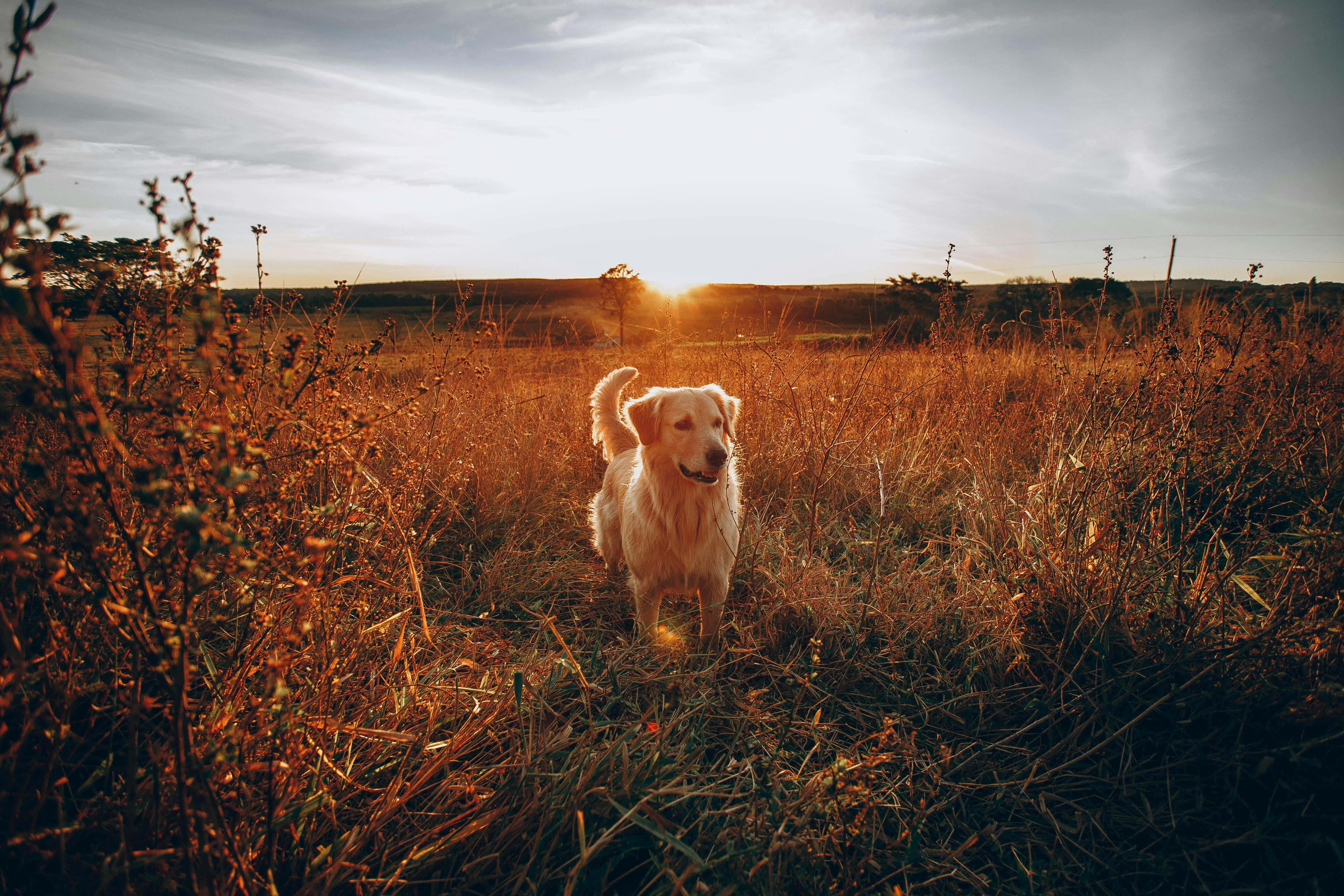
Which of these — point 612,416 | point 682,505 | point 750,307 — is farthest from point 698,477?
point 750,307

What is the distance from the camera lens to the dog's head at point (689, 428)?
8.50 feet

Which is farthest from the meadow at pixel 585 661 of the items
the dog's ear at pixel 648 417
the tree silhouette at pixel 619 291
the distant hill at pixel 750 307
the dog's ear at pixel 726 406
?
the tree silhouette at pixel 619 291

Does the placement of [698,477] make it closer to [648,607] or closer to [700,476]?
[700,476]

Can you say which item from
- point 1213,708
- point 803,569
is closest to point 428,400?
point 803,569

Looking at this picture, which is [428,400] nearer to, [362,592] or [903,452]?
[362,592]

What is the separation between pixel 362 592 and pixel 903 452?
3.65m

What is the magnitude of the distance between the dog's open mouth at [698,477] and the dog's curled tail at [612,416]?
993mm

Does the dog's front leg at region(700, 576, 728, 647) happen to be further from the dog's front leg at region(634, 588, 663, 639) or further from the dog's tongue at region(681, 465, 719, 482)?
the dog's tongue at region(681, 465, 719, 482)

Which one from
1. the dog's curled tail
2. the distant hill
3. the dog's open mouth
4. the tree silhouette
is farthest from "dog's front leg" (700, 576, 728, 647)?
the tree silhouette

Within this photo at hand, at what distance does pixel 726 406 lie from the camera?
2998 millimetres

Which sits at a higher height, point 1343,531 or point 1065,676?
point 1343,531

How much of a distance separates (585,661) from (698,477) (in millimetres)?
997

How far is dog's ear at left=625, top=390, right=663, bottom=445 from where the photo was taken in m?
2.87

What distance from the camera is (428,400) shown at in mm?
4359
